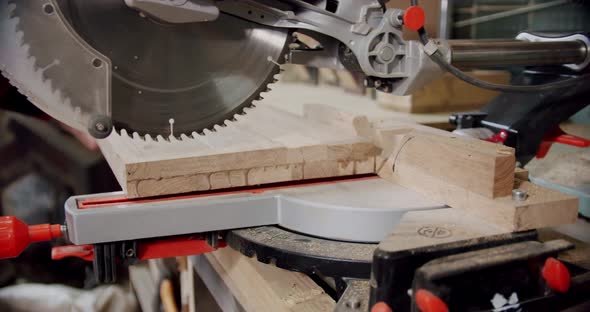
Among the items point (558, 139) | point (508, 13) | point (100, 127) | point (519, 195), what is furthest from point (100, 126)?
point (508, 13)

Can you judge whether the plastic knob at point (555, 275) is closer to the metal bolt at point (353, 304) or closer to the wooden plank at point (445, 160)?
the wooden plank at point (445, 160)

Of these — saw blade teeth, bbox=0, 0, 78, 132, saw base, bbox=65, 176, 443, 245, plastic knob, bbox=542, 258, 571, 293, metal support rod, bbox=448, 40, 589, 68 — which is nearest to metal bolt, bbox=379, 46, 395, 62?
metal support rod, bbox=448, 40, 589, 68

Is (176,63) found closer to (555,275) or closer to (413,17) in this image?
(413,17)

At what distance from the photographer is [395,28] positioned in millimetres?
1068

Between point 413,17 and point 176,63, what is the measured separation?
1.50ft

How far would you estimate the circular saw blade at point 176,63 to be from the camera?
3.12ft

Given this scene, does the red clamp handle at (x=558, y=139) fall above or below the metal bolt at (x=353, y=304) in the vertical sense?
above

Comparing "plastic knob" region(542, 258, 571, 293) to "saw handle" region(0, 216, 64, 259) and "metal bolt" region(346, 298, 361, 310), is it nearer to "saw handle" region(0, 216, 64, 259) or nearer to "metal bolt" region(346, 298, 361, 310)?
"metal bolt" region(346, 298, 361, 310)

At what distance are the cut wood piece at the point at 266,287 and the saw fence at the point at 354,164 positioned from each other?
239 mm

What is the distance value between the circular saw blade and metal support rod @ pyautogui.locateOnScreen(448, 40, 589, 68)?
0.40 meters

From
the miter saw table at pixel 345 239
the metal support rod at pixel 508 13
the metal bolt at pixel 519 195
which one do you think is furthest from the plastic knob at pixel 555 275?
the metal support rod at pixel 508 13

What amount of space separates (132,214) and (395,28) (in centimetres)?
61

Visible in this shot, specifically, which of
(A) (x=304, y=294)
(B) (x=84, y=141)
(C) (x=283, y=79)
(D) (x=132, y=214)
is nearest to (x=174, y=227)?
(D) (x=132, y=214)

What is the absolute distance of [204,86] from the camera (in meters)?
1.04
